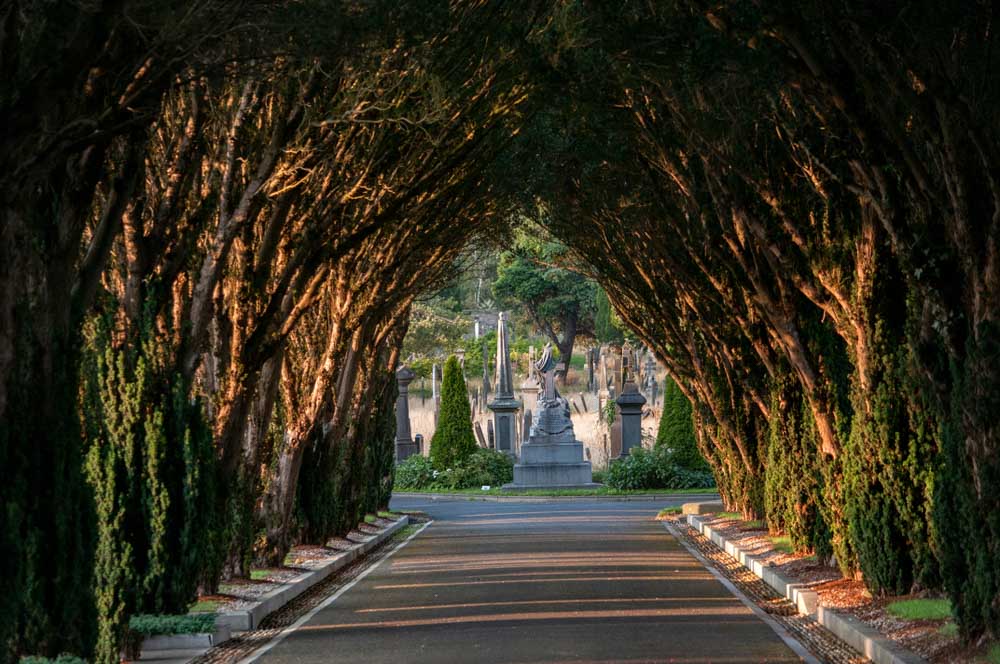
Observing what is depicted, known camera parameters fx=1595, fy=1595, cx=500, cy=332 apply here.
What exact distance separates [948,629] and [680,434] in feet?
129

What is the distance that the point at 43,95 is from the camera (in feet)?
30.1

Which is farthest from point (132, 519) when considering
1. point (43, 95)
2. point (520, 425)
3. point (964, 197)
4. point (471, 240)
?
point (520, 425)

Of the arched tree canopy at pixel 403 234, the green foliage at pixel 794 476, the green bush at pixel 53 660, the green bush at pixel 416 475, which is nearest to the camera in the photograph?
the green bush at pixel 53 660

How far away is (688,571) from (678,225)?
21.9 ft

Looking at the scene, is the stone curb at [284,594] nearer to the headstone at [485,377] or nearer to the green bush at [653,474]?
the green bush at [653,474]

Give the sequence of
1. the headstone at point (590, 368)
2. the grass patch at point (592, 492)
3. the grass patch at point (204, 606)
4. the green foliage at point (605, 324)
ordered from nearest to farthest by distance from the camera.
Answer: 1. the grass patch at point (204, 606)
2. the grass patch at point (592, 492)
3. the green foliage at point (605, 324)
4. the headstone at point (590, 368)

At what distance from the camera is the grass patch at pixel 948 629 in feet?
43.5

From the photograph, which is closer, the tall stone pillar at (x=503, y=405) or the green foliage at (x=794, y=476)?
the green foliage at (x=794, y=476)

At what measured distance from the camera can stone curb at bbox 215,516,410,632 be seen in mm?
16750

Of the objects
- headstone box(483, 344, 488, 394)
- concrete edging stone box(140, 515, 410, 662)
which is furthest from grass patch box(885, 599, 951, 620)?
headstone box(483, 344, 488, 394)

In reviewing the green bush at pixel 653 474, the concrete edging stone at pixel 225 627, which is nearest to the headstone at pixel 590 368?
the green bush at pixel 653 474

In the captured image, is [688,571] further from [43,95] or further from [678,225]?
[43,95]

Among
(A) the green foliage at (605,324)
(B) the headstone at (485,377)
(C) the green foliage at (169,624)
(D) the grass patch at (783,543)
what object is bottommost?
(C) the green foliage at (169,624)

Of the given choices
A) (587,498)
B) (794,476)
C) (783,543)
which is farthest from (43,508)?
(587,498)
